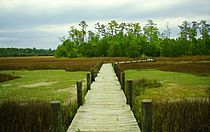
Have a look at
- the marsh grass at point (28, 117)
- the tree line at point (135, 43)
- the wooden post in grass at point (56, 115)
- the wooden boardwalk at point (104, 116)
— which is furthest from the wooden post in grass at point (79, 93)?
the tree line at point (135, 43)

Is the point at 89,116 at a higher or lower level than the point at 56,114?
lower

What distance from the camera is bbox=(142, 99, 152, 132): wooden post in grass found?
6426 mm

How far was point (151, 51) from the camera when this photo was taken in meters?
80.1

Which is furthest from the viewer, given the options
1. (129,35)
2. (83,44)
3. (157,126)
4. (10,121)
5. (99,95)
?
(83,44)

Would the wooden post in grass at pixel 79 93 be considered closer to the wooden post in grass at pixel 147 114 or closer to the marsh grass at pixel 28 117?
the marsh grass at pixel 28 117

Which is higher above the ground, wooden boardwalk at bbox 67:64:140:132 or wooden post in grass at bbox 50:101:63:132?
wooden post in grass at bbox 50:101:63:132

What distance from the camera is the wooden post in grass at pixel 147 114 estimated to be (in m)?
6.43

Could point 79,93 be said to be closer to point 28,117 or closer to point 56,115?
point 28,117

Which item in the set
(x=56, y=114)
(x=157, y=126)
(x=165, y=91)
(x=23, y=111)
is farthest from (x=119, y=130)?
(x=165, y=91)

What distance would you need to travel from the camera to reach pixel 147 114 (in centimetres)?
654

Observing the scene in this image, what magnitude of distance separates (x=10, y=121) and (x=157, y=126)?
14.4ft

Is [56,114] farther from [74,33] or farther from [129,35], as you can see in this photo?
[74,33]

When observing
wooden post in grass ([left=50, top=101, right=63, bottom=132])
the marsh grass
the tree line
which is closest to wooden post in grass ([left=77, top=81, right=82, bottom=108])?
the marsh grass

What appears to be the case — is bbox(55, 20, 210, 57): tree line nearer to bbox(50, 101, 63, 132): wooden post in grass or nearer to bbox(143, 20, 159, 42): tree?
bbox(143, 20, 159, 42): tree
